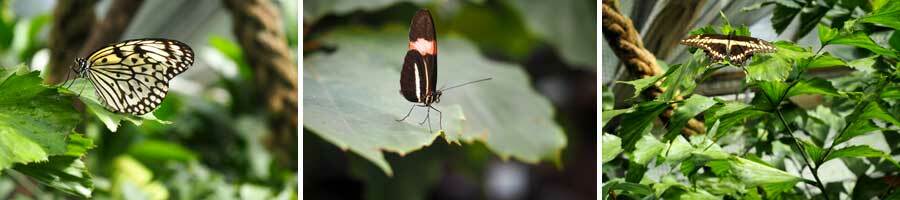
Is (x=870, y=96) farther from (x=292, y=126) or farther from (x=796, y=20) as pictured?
(x=292, y=126)

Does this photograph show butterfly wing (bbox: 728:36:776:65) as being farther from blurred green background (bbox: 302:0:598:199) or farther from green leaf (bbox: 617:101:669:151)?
blurred green background (bbox: 302:0:598:199)

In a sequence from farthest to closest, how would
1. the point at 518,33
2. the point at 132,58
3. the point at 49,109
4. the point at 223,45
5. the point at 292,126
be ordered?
the point at 223,45
the point at 292,126
the point at 518,33
the point at 132,58
the point at 49,109

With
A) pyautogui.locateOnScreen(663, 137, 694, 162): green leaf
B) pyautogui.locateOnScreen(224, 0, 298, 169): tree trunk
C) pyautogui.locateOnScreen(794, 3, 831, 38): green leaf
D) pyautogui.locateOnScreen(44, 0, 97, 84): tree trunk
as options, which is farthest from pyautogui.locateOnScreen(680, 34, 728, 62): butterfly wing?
pyautogui.locateOnScreen(44, 0, 97, 84): tree trunk

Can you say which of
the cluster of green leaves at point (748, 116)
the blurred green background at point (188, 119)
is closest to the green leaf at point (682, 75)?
the cluster of green leaves at point (748, 116)

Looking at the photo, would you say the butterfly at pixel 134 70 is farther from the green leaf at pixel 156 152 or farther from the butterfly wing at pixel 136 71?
the green leaf at pixel 156 152

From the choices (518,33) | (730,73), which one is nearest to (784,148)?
(730,73)

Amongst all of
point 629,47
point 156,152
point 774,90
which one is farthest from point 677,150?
point 156,152
